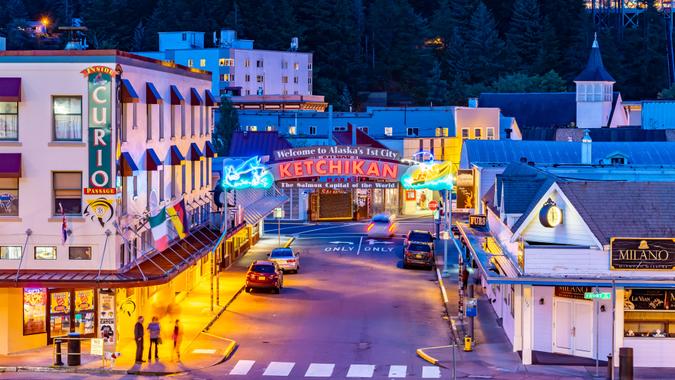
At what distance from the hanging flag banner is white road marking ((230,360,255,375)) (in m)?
7.60

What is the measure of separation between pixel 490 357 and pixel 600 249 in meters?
5.54

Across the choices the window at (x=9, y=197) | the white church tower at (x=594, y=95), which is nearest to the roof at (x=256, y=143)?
the white church tower at (x=594, y=95)

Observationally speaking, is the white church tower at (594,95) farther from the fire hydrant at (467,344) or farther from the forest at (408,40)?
the fire hydrant at (467,344)

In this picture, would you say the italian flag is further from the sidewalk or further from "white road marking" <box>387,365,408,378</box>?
"white road marking" <box>387,365,408,378</box>

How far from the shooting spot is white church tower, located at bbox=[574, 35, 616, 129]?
11962 cm

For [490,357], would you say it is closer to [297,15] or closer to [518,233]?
[518,233]

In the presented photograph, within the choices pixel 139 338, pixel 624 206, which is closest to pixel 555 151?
pixel 624 206

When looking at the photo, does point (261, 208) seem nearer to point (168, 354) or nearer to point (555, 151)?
point (555, 151)

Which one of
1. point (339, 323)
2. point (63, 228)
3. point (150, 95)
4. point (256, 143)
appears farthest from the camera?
point (256, 143)

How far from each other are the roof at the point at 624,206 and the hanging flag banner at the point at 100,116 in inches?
620

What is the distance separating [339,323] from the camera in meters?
50.1

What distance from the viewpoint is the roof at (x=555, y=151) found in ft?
249

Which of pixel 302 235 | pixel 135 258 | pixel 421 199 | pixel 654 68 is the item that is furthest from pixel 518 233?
pixel 654 68

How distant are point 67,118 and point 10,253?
5139mm
